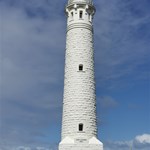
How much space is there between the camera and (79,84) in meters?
37.1

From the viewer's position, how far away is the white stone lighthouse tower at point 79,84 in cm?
3562

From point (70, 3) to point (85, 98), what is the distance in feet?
38.0

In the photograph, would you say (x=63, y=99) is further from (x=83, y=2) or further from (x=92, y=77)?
(x=83, y=2)

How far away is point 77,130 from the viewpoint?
117 ft

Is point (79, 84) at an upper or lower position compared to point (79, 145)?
upper

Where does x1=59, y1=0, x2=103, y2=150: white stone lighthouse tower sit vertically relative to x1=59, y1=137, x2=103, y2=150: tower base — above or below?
above

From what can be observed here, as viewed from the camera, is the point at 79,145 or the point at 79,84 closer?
the point at 79,145

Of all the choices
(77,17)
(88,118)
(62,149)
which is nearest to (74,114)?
(88,118)

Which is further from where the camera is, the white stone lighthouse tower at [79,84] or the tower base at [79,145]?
the white stone lighthouse tower at [79,84]

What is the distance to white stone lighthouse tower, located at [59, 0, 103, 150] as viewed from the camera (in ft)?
117

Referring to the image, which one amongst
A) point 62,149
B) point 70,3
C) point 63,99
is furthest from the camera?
point 70,3

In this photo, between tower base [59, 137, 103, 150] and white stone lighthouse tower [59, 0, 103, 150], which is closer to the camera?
tower base [59, 137, 103, 150]

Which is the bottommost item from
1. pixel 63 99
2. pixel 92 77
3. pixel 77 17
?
pixel 63 99

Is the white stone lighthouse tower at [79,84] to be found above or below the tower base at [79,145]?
above
